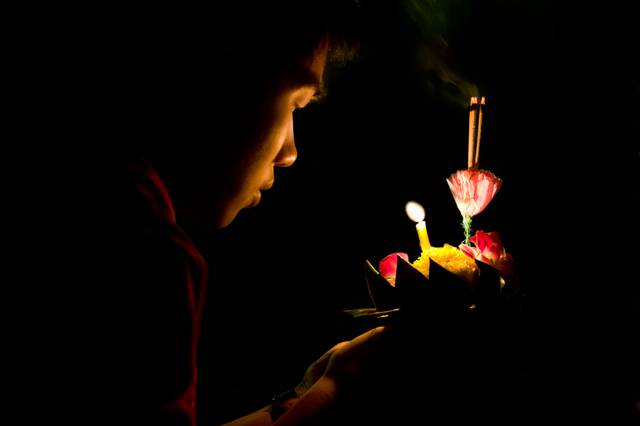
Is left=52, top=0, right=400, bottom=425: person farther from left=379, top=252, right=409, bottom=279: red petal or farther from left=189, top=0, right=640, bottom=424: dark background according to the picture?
left=189, top=0, right=640, bottom=424: dark background

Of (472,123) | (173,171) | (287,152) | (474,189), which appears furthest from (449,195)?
(173,171)

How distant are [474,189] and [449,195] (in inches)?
37.4

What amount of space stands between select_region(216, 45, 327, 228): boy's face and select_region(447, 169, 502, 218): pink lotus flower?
Answer: 0.67 metres

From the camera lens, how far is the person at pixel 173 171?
32.5 inches

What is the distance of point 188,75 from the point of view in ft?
3.63

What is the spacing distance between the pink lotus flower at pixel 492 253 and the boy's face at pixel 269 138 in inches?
27.7

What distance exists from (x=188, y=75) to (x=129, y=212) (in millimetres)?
421

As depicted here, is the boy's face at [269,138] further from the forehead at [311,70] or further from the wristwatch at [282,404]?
the wristwatch at [282,404]

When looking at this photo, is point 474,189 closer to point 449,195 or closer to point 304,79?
point 304,79

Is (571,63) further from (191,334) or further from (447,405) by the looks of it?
(191,334)

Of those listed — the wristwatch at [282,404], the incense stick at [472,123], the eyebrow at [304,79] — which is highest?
the eyebrow at [304,79]

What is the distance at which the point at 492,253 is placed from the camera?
4.36ft

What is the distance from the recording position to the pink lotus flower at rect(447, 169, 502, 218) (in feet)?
5.15

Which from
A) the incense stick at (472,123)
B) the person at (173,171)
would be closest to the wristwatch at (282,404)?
the person at (173,171)
